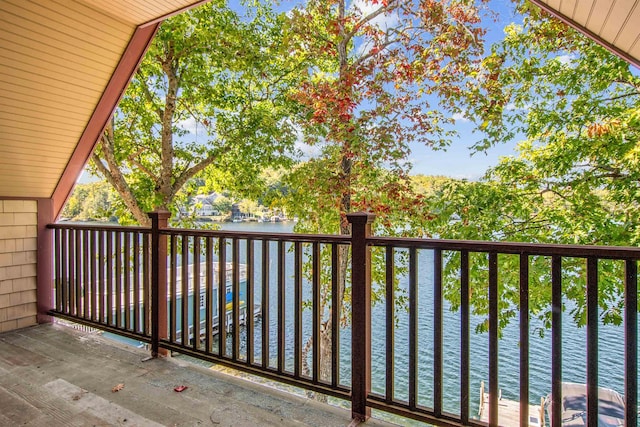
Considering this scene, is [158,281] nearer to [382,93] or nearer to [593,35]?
[593,35]

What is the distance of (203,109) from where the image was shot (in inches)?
321

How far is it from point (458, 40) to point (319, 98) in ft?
8.72

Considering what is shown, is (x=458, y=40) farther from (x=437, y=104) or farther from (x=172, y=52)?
(x=172, y=52)

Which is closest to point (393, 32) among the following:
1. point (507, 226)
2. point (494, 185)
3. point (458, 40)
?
point (458, 40)

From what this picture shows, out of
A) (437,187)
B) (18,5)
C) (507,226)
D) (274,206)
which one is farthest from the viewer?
(274,206)

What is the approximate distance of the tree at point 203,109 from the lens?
23.1 ft

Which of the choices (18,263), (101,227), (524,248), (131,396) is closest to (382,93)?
(101,227)

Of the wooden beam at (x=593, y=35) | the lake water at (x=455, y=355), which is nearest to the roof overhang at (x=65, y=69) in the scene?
the wooden beam at (x=593, y=35)

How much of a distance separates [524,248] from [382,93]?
18.1 ft

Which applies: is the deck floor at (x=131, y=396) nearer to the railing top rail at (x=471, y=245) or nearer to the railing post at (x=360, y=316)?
the railing post at (x=360, y=316)

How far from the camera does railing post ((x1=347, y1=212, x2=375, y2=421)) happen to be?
6.38 ft

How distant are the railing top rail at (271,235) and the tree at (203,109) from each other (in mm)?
5010

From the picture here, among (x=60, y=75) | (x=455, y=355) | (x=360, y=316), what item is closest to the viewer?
(x=360, y=316)

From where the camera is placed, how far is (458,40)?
6.39 metres
